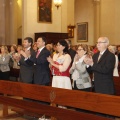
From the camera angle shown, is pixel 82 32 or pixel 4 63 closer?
pixel 4 63


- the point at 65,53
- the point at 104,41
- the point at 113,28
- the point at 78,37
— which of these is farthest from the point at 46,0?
the point at 104,41

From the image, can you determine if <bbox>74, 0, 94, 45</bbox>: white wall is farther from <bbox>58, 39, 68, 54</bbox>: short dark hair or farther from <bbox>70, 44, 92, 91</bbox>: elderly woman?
<bbox>70, 44, 92, 91</bbox>: elderly woman

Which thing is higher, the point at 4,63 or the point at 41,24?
the point at 41,24

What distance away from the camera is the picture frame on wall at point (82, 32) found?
23.2 meters

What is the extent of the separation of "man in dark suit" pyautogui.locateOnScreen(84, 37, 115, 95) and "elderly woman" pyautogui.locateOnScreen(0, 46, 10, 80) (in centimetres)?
401

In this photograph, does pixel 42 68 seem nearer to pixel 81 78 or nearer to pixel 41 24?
pixel 81 78

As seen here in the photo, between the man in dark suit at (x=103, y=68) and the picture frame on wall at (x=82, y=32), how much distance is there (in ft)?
58.0

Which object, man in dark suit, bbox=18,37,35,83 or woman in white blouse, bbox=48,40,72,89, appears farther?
man in dark suit, bbox=18,37,35,83

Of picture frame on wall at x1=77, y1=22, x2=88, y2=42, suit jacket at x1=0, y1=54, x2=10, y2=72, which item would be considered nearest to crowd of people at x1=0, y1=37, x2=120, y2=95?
suit jacket at x1=0, y1=54, x2=10, y2=72

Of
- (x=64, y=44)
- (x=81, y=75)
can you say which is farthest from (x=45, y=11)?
(x=81, y=75)

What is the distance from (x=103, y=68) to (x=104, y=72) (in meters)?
0.07

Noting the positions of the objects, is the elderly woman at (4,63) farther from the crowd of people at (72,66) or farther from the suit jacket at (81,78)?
the suit jacket at (81,78)

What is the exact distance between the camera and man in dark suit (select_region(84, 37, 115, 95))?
5320 mm

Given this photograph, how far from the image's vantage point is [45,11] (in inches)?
630
